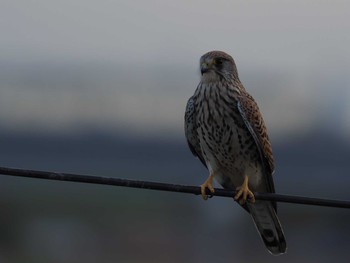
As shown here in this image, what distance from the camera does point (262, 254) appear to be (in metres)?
31.8

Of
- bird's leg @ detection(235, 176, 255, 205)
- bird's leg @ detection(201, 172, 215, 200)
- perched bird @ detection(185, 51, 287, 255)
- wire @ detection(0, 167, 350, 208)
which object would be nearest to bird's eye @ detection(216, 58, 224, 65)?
perched bird @ detection(185, 51, 287, 255)

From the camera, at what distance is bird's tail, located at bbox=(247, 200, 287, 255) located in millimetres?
8594

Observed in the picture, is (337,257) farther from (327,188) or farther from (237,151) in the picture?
(237,151)

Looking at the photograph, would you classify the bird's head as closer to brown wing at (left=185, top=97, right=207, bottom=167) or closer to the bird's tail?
brown wing at (left=185, top=97, right=207, bottom=167)

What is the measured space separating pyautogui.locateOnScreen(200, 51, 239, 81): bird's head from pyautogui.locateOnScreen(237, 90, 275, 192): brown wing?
0.59 ft

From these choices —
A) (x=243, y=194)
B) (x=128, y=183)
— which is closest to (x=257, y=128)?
(x=243, y=194)

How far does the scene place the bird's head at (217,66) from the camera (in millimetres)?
8680

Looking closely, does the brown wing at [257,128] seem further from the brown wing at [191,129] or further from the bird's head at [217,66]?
the brown wing at [191,129]

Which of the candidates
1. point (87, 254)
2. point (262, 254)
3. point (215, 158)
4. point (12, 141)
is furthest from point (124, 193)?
point (215, 158)

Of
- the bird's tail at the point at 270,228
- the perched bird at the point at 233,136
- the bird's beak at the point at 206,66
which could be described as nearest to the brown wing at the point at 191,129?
the perched bird at the point at 233,136

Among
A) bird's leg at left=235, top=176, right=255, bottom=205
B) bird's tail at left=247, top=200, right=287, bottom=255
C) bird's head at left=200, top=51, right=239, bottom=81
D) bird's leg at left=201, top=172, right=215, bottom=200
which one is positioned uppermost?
bird's head at left=200, top=51, right=239, bottom=81

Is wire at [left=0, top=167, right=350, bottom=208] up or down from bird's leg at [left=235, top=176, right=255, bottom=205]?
up

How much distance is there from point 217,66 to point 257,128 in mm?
543

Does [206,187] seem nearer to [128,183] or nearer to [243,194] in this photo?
[243,194]
